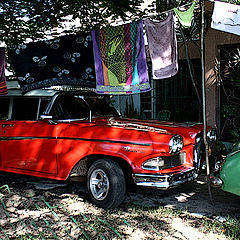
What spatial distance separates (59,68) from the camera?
559 cm

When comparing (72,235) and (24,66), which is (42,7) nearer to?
(24,66)

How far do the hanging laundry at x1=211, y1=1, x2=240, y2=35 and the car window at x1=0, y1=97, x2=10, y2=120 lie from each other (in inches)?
142

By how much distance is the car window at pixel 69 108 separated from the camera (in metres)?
4.76

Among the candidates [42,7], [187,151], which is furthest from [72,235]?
[42,7]

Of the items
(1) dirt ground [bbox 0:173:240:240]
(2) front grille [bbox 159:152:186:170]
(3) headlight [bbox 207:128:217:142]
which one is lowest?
(1) dirt ground [bbox 0:173:240:240]

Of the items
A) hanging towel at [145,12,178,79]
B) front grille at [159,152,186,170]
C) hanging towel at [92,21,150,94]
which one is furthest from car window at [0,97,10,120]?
front grille at [159,152,186,170]

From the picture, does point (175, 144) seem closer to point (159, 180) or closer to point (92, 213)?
point (159, 180)

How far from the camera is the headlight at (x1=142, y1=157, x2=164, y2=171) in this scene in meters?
3.79

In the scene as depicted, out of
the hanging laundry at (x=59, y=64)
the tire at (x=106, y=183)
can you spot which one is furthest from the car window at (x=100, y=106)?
the tire at (x=106, y=183)

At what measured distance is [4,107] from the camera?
5.39 m

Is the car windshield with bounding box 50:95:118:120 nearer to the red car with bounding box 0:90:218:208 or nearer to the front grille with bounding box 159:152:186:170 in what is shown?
the red car with bounding box 0:90:218:208

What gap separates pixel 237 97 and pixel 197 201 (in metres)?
4.39

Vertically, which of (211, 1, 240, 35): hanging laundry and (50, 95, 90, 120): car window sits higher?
(211, 1, 240, 35): hanging laundry

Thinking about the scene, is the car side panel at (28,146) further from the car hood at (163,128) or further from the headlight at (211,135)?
the headlight at (211,135)
